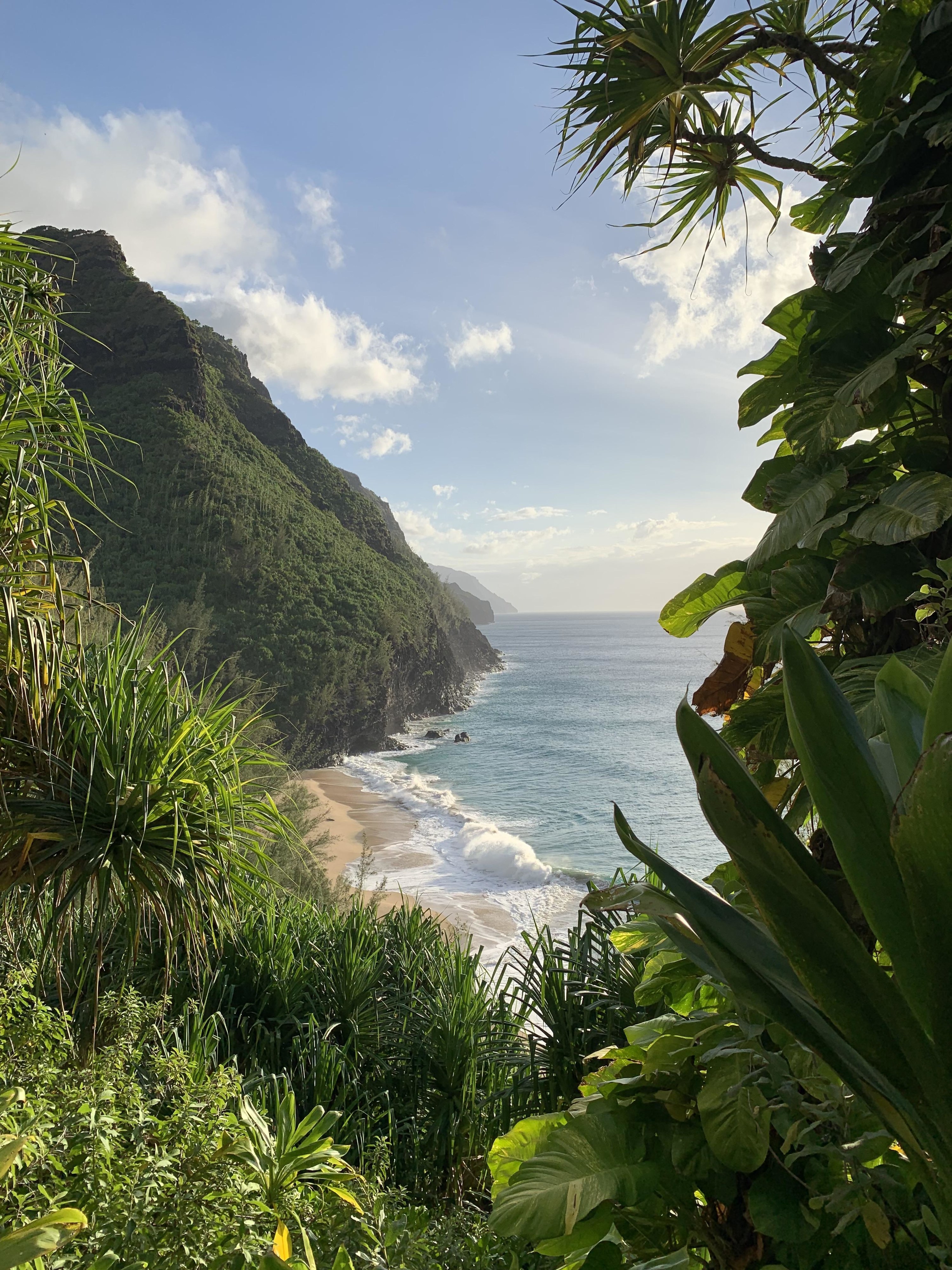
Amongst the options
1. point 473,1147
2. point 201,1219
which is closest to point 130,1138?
point 201,1219

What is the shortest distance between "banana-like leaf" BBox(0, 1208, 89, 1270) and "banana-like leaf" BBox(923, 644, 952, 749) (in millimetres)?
1080

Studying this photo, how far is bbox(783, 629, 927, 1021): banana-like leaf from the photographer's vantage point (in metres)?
0.38

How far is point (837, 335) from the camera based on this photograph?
113 cm

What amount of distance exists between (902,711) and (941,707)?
9.0 inches

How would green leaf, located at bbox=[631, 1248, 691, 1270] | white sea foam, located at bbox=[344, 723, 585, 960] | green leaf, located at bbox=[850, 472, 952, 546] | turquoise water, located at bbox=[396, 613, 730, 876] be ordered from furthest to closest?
1. turquoise water, located at bbox=[396, 613, 730, 876]
2. white sea foam, located at bbox=[344, 723, 585, 960]
3. green leaf, located at bbox=[850, 472, 952, 546]
4. green leaf, located at bbox=[631, 1248, 691, 1270]

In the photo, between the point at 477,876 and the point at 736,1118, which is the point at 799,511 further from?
the point at 477,876

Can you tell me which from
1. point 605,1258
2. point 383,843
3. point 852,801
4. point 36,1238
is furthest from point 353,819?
point 852,801

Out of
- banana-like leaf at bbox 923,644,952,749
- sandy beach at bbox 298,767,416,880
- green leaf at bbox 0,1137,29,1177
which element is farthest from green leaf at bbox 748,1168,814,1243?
sandy beach at bbox 298,767,416,880

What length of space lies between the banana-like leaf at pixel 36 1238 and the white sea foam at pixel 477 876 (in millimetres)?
10441

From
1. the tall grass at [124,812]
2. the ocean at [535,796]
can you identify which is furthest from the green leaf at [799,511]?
the tall grass at [124,812]

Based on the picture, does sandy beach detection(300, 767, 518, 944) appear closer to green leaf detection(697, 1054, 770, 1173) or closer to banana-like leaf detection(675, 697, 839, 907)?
green leaf detection(697, 1054, 770, 1173)

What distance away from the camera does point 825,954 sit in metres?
0.41

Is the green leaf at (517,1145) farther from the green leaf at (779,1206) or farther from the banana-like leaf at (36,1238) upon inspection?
the banana-like leaf at (36,1238)

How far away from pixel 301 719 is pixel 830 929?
30.3 meters
